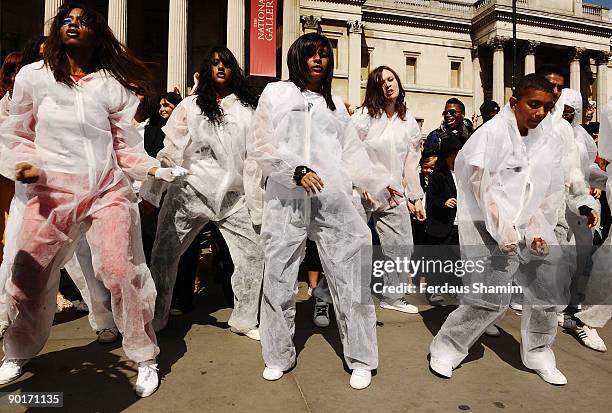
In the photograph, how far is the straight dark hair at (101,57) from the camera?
254 cm

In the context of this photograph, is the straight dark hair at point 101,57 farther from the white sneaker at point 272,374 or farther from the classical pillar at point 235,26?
the classical pillar at point 235,26

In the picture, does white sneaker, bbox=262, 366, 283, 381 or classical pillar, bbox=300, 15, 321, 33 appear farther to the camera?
classical pillar, bbox=300, 15, 321, 33

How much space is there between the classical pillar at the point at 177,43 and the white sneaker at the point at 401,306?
60.9 feet

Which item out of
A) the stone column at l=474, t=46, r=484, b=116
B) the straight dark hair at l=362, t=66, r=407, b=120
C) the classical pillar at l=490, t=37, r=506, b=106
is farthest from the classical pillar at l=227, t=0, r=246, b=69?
the stone column at l=474, t=46, r=484, b=116

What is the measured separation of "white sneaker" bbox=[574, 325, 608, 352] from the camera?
3426 millimetres

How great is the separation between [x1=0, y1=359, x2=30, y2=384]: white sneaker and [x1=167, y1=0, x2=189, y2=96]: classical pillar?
19.4 metres

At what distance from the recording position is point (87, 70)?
2732 mm

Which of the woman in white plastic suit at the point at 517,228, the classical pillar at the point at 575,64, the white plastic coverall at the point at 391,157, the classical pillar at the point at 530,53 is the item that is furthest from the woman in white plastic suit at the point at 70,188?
the classical pillar at the point at 575,64

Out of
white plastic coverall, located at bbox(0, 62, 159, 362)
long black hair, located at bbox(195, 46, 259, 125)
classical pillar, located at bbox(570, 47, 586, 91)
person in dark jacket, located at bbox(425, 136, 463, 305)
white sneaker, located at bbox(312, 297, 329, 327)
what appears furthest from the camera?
classical pillar, located at bbox(570, 47, 586, 91)

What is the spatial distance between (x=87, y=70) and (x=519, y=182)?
2.83 m

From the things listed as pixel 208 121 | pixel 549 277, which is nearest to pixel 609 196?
pixel 549 277

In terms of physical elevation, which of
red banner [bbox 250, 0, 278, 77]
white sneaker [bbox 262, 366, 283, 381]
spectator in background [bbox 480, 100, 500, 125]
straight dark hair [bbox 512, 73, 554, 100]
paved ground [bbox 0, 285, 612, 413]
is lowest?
paved ground [bbox 0, 285, 612, 413]

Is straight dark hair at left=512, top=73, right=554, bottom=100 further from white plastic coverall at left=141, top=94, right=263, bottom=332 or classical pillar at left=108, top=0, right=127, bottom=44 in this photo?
classical pillar at left=108, top=0, right=127, bottom=44

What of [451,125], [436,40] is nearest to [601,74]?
[436,40]
